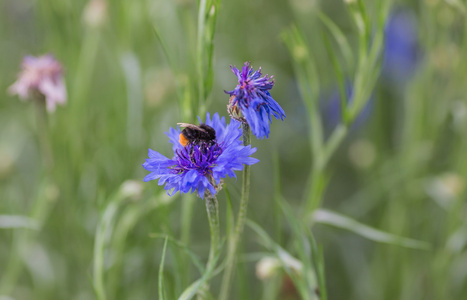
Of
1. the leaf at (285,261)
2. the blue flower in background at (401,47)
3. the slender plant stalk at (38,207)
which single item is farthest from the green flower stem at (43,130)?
the blue flower in background at (401,47)

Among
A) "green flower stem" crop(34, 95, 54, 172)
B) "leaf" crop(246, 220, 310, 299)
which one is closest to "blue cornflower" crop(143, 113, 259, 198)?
"leaf" crop(246, 220, 310, 299)

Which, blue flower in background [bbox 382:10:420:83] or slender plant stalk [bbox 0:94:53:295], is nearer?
slender plant stalk [bbox 0:94:53:295]

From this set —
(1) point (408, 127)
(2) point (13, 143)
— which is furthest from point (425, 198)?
(2) point (13, 143)

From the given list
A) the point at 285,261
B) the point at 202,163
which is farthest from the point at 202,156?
the point at 285,261

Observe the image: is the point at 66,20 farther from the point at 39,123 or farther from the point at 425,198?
the point at 425,198

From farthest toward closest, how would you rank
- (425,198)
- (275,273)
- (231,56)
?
(231,56) < (425,198) < (275,273)

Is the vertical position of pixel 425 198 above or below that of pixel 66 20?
below

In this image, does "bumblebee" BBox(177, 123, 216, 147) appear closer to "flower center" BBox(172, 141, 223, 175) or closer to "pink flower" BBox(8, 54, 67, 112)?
"flower center" BBox(172, 141, 223, 175)
